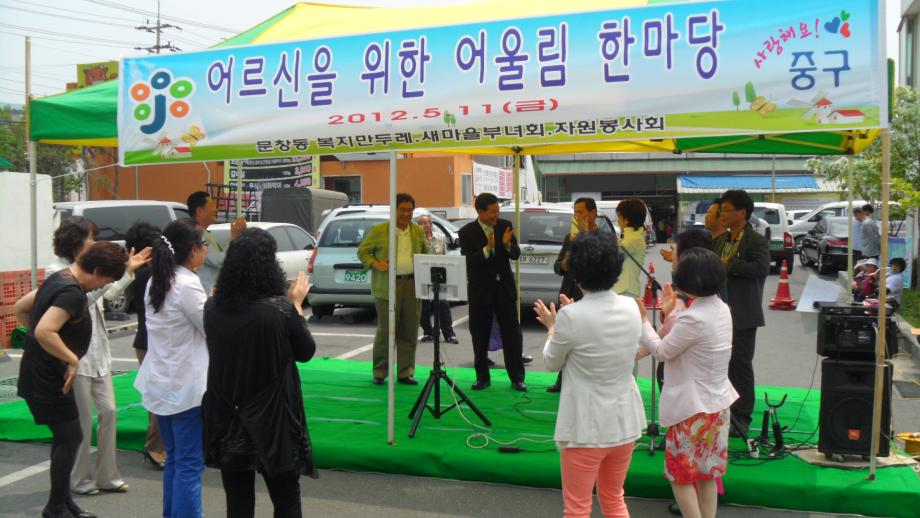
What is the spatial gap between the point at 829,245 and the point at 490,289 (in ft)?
49.9

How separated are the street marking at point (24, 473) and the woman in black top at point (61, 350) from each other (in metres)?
1.09

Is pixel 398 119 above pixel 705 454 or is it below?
above

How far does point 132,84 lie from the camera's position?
5.93 metres

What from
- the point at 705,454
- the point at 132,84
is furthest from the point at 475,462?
the point at 132,84

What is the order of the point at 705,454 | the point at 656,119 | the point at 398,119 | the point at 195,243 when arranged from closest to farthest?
the point at 705,454
the point at 195,243
the point at 656,119
the point at 398,119

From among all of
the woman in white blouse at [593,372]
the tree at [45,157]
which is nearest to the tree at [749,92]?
the woman in white blouse at [593,372]

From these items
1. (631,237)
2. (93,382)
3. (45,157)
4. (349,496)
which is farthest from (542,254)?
(45,157)

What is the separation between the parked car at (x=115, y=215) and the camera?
12.9m

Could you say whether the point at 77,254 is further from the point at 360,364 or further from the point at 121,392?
the point at 360,364

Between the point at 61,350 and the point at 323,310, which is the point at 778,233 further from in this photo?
the point at 61,350

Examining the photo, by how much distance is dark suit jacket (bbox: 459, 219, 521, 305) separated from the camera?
24.1 feet

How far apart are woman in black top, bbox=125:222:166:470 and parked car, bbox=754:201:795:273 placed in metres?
17.9

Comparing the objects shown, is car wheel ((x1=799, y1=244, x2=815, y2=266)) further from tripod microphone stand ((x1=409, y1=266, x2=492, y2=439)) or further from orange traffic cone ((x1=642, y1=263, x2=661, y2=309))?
tripod microphone stand ((x1=409, y1=266, x2=492, y2=439))

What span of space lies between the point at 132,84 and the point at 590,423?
4341 millimetres
